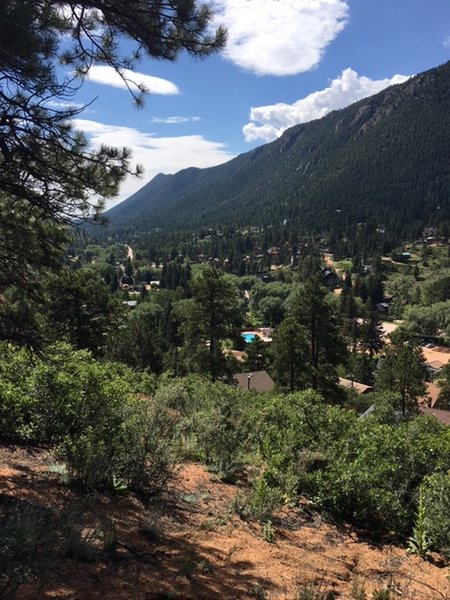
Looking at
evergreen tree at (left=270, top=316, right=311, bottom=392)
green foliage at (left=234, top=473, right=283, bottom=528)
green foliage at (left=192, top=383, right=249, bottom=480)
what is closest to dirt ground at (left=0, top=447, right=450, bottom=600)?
green foliage at (left=234, top=473, right=283, bottom=528)

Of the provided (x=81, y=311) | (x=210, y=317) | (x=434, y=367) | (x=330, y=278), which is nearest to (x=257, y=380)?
(x=210, y=317)

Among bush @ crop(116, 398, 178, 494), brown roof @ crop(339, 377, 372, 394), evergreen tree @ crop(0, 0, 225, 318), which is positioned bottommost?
brown roof @ crop(339, 377, 372, 394)

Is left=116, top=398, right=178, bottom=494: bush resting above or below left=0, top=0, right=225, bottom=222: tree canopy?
below

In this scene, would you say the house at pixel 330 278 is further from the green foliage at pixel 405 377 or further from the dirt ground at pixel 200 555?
the dirt ground at pixel 200 555

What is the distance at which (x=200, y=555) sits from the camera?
4.02 metres

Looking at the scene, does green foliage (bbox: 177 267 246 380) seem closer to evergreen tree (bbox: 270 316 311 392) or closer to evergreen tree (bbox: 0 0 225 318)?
evergreen tree (bbox: 270 316 311 392)

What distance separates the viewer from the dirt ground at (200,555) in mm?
3340

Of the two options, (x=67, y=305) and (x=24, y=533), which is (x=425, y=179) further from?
(x=24, y=533)

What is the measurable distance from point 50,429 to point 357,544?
13.0 ft

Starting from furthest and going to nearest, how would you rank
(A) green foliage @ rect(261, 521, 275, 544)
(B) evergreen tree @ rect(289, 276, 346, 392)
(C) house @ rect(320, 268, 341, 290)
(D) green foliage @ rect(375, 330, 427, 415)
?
(C) house @ rect(320, 268, 341, 290)
(D) green foliage @ rect(375, 330, 427, 415)
(B) evergreen tree @ rect(289, 276, 346, 392)
(A) green foliage @ rect(261, 521, 275, 544)

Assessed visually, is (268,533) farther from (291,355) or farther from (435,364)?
(435,364)

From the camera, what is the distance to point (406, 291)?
8812 centimetres

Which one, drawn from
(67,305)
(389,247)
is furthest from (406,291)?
(67,305)

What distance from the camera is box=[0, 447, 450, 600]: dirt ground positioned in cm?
334
